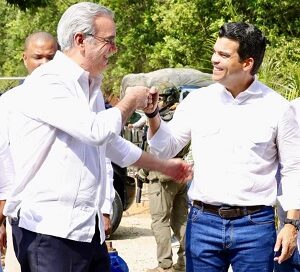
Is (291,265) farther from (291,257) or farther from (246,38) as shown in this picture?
(246,38)

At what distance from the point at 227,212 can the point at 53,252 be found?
3.41ft

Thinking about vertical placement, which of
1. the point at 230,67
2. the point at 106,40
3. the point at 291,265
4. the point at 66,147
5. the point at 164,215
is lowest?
the point at 164,215

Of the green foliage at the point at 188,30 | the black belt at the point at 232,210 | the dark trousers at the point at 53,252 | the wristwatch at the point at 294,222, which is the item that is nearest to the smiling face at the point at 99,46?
the dark trousers at the point at 53,252

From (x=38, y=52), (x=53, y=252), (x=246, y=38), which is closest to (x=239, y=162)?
(x=246, y=38)

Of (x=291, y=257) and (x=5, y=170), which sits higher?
(x=5, y=170)

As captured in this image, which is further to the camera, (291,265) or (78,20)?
(291,265)

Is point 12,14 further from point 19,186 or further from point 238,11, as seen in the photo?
point 19,186

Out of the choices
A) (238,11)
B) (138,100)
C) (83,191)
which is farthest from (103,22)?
(238,11)

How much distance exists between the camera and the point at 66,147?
3.93 meters

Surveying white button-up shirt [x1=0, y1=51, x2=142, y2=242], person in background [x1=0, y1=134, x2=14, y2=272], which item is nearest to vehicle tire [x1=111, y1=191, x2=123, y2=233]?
person in background [x1=0, y1=134, x2=14, y2=272]

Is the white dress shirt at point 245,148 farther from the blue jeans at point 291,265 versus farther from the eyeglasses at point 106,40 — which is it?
the eyeglasses at point 106,40

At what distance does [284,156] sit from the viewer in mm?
4629

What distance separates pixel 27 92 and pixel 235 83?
123 cm

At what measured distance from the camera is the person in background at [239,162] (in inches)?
181
